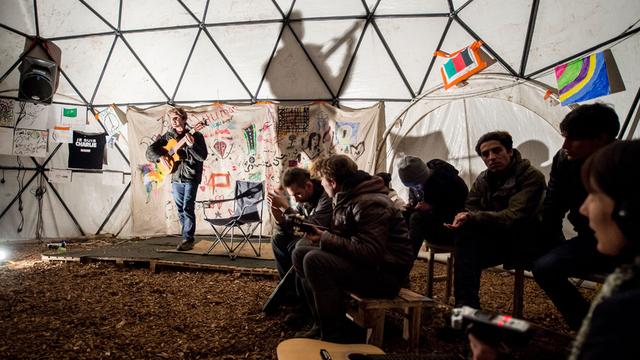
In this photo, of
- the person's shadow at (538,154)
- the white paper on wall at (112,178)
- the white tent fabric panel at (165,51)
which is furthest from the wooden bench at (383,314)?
the white paper on wall at (112,178)

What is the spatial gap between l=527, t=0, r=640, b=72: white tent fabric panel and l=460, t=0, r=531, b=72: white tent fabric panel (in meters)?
0.20

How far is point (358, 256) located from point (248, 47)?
5.57m

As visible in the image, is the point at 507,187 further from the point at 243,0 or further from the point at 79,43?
the point at 79,43

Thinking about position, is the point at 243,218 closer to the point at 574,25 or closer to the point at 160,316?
the point at 160,316

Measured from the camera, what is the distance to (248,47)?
640 centimetres

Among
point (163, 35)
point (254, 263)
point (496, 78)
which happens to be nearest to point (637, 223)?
point (254, 263)

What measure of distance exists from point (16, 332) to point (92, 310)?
0.54m

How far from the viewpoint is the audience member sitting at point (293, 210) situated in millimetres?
2830

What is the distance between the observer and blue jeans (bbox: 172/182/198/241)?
5.02 m

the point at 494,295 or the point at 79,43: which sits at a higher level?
the point at 79,43

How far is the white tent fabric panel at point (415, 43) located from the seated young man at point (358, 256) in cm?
428

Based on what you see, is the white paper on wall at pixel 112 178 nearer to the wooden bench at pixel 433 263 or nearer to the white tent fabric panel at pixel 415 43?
the white tent fabric panel at pixel 415 43

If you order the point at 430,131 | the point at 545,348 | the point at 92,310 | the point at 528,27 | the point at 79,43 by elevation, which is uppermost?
the point at 79,43

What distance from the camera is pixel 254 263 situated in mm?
4406
